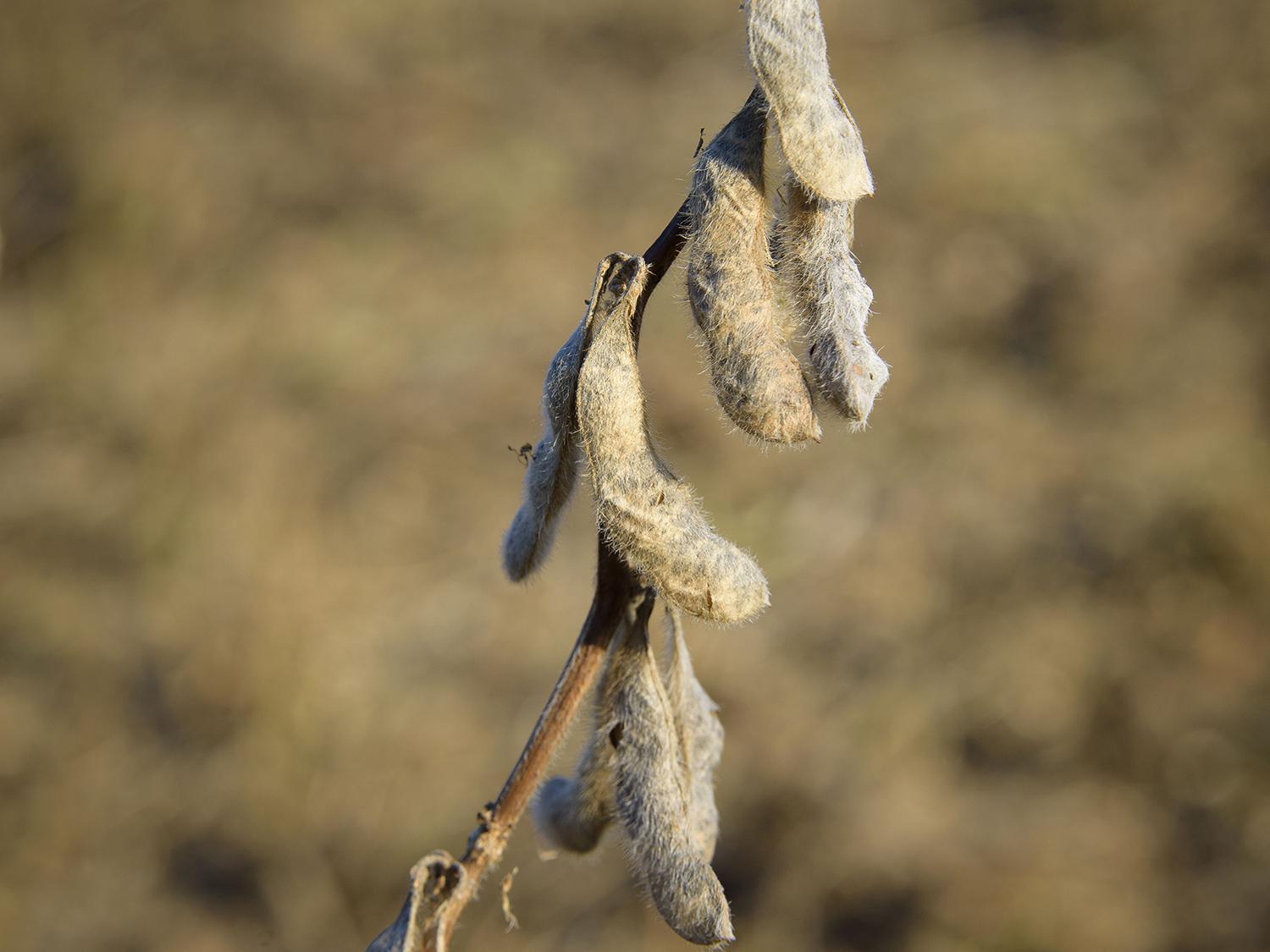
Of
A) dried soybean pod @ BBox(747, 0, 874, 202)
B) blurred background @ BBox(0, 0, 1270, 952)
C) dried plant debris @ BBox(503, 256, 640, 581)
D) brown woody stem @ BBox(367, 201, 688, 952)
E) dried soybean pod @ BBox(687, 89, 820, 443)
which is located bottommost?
brown woody stem @ BBox(367, 201, 688, 952)

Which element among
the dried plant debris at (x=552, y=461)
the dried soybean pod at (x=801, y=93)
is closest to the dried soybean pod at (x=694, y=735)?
the dried plant debris at (x=552, y=461)

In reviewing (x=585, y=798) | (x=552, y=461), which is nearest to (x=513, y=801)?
(x=585, y=798)

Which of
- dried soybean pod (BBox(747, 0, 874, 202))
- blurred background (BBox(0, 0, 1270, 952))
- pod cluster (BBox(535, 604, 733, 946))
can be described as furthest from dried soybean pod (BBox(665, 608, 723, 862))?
blurred background (BBox(0, 0, 1270, 952))

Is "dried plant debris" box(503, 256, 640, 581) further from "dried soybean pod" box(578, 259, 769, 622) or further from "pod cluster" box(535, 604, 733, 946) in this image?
"pod cluster" box(535, 604, 733, 946)

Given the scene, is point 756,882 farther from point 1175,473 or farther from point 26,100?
point 26,100

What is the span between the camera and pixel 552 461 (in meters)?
1.28

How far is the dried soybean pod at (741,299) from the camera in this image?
1153 mm

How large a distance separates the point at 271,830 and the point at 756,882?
192 cm

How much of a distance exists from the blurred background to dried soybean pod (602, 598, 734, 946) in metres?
2.02

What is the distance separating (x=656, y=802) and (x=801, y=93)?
2.86ft

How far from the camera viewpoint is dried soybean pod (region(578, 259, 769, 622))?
115 cm

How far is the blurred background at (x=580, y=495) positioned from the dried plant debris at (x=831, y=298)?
249 cm

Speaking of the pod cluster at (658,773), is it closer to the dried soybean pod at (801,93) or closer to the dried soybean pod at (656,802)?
the dried soybean pod at (656,802)

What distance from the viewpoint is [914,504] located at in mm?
5375
